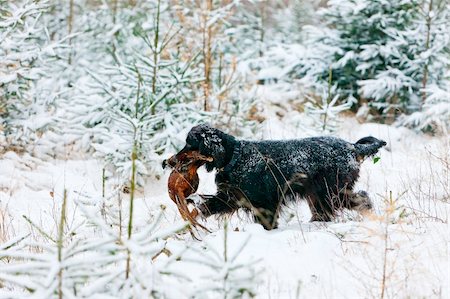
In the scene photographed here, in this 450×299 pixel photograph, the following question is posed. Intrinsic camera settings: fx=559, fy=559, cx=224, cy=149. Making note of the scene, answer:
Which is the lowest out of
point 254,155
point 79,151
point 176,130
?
point 79,151

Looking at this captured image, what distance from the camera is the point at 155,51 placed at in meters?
7.30

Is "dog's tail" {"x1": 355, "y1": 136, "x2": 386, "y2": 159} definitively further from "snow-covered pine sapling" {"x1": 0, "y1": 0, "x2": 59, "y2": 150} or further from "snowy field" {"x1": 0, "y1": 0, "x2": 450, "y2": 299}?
"snow-covered pine sapling" {"x1": 0, "y1": 0, "x2": 59, "y2": 150}

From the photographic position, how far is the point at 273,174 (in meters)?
4.77

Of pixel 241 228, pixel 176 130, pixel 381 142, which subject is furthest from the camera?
pixel 176 130

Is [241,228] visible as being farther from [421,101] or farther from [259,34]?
[259,34]

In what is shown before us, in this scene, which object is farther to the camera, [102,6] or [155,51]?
[102,6]

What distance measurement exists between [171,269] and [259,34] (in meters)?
14.4

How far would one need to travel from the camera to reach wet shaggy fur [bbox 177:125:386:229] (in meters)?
4.79

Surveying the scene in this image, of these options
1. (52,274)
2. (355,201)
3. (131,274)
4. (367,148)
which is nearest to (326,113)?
(367,148)

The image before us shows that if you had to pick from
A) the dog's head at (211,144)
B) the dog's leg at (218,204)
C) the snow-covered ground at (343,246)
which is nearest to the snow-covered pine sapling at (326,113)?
the snow-covered ground at (343,246)

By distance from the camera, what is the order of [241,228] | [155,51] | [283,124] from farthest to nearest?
[283,124] → [155,51] → [241,228]

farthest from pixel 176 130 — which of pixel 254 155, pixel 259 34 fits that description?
pixel 259 34

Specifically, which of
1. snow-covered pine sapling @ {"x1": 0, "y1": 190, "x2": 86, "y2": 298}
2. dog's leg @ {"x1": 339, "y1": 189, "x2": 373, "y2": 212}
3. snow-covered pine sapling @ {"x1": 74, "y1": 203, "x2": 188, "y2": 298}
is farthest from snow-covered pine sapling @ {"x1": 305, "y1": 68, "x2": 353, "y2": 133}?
snow-covered pine sapling @ {"x1": 0, "y1": 190, "x2": 86, "y2": 298}

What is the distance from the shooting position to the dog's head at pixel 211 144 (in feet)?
15.6
